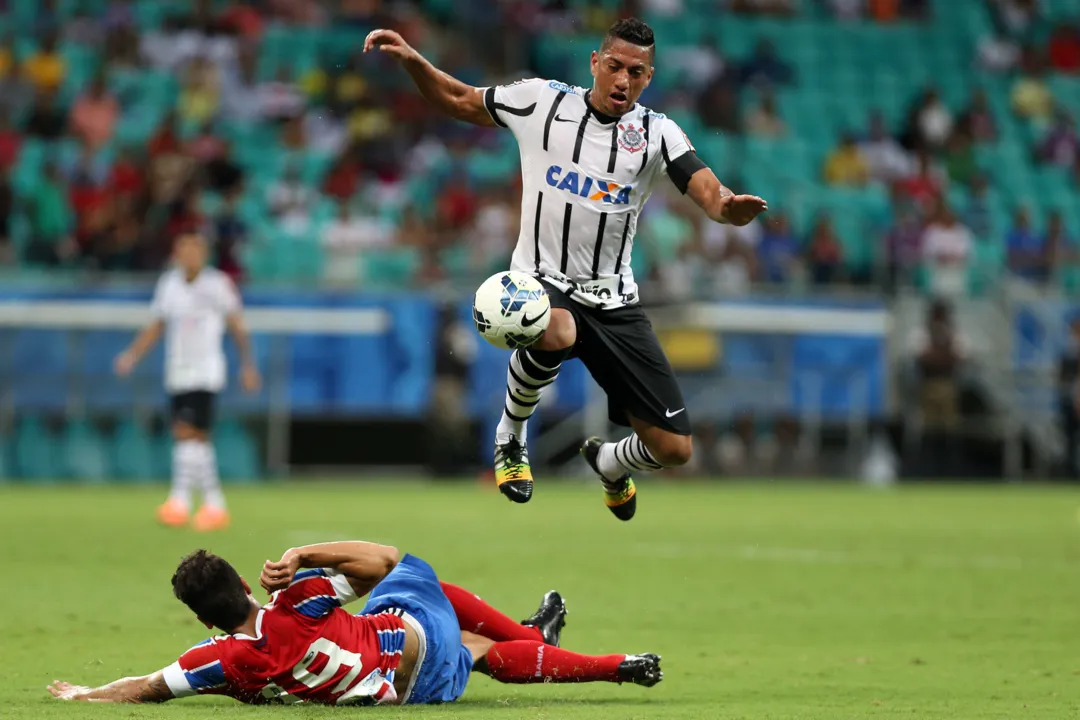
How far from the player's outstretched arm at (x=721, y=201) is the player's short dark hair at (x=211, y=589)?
120 inches

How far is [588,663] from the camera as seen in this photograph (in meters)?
7.50

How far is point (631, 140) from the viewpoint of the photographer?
29.1ft

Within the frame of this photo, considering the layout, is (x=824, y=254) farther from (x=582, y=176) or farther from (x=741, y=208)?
(x=741, y=208)

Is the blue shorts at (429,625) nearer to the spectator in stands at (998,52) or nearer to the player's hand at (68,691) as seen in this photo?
the player's hand at (68,691)

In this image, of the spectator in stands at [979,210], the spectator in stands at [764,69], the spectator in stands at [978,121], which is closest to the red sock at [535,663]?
the spectator in stands at [979,210]

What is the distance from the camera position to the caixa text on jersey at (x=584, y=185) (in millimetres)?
8844

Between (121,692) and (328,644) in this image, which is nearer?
(328,644)

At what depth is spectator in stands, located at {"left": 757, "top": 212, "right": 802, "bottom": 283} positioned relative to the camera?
77.3ft

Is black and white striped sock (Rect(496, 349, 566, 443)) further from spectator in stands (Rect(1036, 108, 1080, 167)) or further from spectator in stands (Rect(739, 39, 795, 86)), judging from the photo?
spectator in stands (Rect(1036, 108, 1080, 167))

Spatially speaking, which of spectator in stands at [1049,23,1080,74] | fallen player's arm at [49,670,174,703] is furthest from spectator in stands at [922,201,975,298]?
fallen player's arm at [49,670,174,703]

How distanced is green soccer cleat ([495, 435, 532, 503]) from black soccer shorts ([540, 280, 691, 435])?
603 millimetres

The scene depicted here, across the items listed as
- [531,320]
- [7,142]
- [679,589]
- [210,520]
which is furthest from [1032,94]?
[531,320]

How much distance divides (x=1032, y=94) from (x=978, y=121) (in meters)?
1.69

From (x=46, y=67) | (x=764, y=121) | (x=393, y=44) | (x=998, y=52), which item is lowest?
(x=393, y=44)
